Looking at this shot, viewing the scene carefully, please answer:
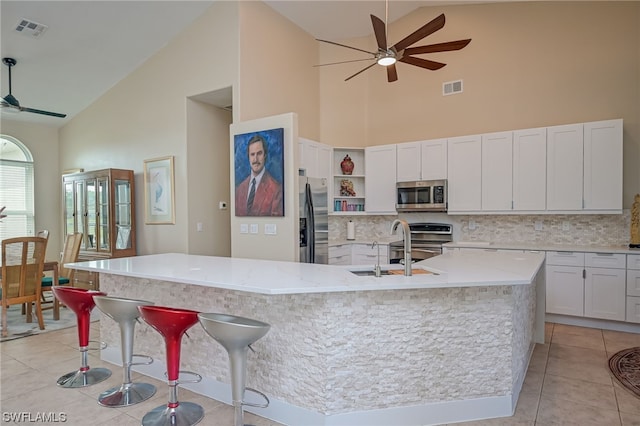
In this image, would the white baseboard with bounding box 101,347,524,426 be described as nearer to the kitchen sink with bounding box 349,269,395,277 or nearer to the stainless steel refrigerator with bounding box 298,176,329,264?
the kitchen sink with bounding box 349,269,395,277

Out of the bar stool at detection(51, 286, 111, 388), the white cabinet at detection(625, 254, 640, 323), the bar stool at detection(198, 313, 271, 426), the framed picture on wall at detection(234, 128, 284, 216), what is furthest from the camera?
the framed picture on wall at detection(234, 128, 284, 216)

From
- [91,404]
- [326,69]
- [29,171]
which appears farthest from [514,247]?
[29,171]

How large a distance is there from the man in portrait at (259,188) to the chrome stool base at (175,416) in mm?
2295

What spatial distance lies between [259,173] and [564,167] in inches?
149

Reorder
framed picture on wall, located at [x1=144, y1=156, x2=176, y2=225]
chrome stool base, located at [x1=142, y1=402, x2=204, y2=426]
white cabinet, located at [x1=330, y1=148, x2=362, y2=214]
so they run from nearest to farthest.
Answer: chrome stool base, located at [x1=142, y1=402, x2=204, y2=426] < framed picture on wall, located at [x1=144, y1=156, x2=176, y2=225] < white cabinet, located at [x1=330, y1=148, x2=362, y2=214]

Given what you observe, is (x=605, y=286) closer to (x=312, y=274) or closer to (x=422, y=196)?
(x=422, y=196)

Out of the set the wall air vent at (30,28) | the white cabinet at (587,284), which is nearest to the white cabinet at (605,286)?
the white cabinet at (587,284)

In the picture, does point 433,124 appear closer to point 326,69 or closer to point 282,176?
point 326,69

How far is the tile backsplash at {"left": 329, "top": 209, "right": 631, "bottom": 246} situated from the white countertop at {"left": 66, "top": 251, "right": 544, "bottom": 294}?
1.87m

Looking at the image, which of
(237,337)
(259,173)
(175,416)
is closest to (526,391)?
(237,337)

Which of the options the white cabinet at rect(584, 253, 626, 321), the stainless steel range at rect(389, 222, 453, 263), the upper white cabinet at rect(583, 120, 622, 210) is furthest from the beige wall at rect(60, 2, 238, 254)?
the white cabinet at rect(584, 253, 626, 321)

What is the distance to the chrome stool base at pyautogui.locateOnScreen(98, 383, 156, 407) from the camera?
105 inches

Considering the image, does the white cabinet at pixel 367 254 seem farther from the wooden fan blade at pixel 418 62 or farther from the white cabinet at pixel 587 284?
the wooden fan blade at pixel 418 62

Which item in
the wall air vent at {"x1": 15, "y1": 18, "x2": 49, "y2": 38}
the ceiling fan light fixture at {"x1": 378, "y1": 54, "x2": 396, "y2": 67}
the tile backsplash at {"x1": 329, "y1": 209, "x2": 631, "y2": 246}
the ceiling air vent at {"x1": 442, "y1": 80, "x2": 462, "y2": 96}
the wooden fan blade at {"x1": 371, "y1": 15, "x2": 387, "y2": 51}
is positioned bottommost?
the tile backsplash at {"x1": 329, "y1": 209, "x2": 631, "y2": 246}
